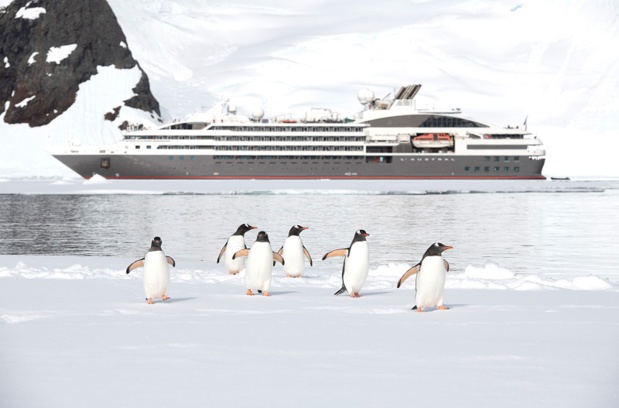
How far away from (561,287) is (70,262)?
1021 cm

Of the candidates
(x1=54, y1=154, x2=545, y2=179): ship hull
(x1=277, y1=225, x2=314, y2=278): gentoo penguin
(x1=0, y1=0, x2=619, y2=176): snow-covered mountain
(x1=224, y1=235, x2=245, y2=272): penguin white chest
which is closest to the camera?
(x1=277, y1=225, x2=314, y2=278): gentoo penguin

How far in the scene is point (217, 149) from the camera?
104m

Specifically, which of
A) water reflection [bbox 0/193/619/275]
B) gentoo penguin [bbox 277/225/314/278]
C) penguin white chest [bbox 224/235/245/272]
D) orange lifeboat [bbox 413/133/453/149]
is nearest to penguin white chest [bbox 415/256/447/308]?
gentoo penguin [bbox 277/225/314/278]

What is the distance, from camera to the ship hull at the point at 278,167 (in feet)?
336

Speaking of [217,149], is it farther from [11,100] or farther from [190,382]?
[190,382]

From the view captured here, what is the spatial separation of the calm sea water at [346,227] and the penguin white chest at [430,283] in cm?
719

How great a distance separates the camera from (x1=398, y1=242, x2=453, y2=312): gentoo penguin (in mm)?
13031

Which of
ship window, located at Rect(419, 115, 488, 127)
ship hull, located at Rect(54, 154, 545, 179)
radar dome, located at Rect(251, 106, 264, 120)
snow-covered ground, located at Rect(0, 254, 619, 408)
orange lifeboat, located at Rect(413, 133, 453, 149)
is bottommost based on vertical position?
snow-covered ground, located at Rect(0, 254, 619, 408)

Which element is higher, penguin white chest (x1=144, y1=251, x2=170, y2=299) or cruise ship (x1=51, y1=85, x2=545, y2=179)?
cruise ship (x1=51, y1=85, x2=545, y2=179)

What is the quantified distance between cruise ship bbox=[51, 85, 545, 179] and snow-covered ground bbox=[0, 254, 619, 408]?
8758cm

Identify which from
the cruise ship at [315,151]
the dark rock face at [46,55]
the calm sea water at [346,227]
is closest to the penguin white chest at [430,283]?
the calm sea water at [346,227]

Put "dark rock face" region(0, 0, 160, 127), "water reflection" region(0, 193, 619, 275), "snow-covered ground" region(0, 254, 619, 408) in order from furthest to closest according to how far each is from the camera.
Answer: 1. "dark rock face" region(0, 0, 160, 127)
2. "water reflection" region(0, 193, 619, 275)
3. "snow-covered ground" region(0, 254, 619, 408)

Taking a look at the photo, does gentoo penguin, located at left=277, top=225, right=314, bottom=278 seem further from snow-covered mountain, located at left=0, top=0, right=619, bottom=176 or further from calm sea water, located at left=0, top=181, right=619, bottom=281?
snow-covered mountain, located at left=0, top=0, right=619, bottom=176

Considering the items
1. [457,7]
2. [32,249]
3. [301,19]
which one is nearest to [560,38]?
[457,7]
